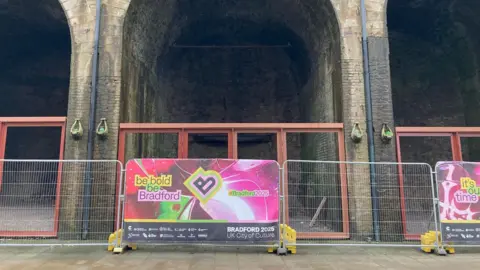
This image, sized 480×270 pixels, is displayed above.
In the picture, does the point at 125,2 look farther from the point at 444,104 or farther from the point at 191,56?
the point at 444,104

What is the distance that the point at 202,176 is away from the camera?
273 inches

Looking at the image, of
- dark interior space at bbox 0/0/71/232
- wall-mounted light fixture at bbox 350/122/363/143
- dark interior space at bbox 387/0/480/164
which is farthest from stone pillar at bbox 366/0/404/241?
dark interior space at bbox 0/0/71/232

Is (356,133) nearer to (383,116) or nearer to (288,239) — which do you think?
(383,116)

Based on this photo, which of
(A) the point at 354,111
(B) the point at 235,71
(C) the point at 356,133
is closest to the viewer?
(C) the point at 356,133

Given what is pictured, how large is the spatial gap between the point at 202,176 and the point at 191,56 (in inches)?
424

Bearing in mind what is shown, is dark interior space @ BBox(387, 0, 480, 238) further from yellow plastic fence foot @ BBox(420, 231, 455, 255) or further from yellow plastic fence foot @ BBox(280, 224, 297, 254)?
yellow plastic fence foot @ BBox(280, 224, 297, 254)

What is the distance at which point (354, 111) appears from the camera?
9.02 metres

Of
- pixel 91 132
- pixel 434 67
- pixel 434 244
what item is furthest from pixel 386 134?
pixel 434 67

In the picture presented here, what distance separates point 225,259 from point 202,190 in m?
1.38

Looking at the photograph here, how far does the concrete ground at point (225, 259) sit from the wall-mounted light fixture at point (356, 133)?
8.82 ft

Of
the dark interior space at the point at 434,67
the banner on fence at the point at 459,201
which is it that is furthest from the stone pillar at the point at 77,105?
the dark interior space at the point at 434,67

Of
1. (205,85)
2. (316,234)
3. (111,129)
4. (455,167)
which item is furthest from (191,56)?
(455,167)

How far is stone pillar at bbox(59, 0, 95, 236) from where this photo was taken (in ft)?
27.6

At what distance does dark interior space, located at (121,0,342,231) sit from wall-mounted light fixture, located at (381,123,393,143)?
1224mm
